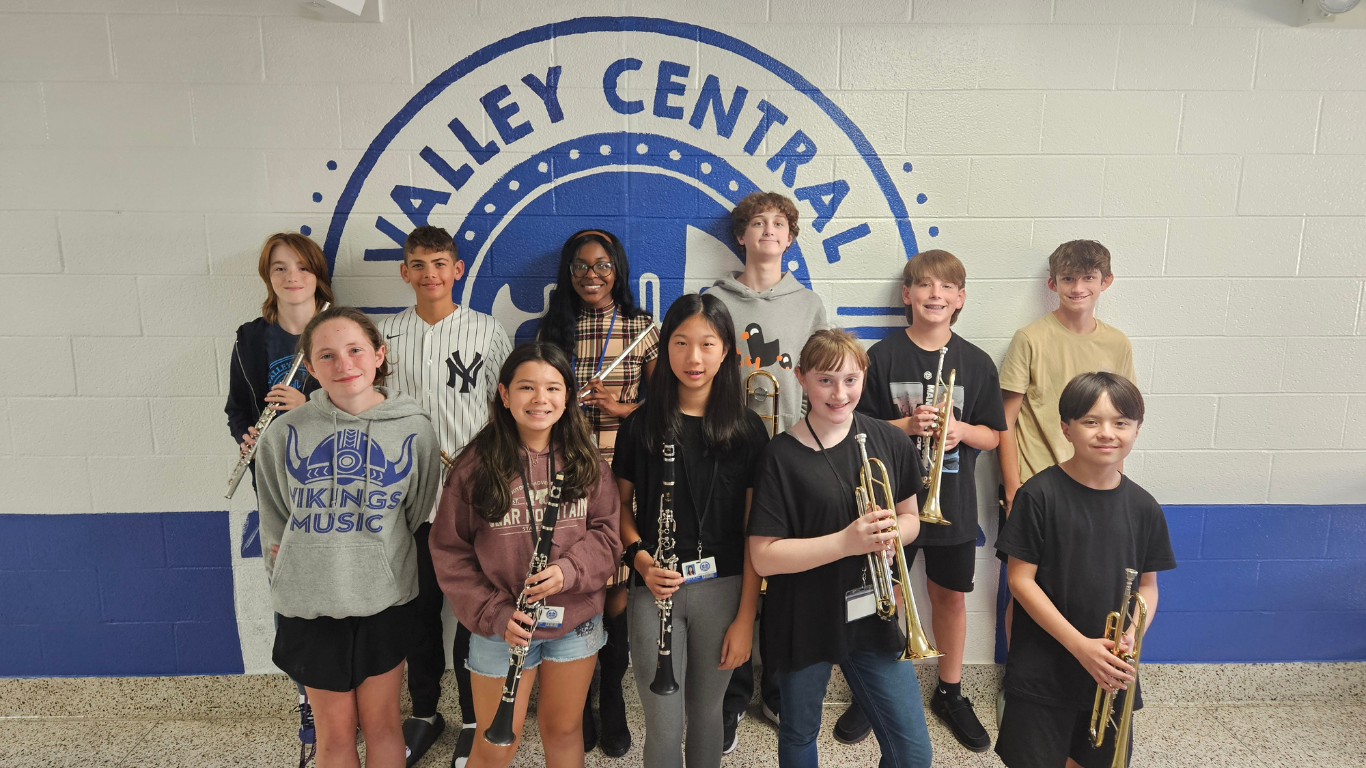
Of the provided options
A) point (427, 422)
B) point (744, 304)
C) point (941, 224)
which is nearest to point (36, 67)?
point (427, 422)

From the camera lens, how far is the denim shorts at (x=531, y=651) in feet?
6.47

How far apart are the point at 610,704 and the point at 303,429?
144 centimetres

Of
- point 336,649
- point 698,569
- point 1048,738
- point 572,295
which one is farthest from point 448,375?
point 1048,738

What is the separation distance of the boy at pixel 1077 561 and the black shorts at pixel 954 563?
0.76 metres

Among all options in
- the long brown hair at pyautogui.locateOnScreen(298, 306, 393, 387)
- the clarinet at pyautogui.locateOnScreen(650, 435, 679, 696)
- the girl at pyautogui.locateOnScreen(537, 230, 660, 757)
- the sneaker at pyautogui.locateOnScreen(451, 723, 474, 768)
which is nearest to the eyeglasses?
the girl at pyautogui.locateOnScreen(537, 230, 660, 757)

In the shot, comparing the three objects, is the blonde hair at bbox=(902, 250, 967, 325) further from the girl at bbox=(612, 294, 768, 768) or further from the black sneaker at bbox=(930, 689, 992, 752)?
the black sneaker at bbox=(930, 689, 992, 752)

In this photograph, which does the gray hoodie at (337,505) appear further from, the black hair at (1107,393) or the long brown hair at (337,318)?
the black hair at (1107,393)

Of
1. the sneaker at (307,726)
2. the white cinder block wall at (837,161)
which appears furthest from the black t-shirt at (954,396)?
the sneaker at (307,726)

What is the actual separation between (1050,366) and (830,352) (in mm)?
1307

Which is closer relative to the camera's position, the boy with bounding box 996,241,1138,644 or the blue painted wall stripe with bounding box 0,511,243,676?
the boy with bounding box 996,241,1138,644

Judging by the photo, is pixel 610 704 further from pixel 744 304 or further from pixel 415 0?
pixel 415 0

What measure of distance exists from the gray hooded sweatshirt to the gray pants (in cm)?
78

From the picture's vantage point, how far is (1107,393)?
180cm

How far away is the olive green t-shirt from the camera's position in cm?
271
